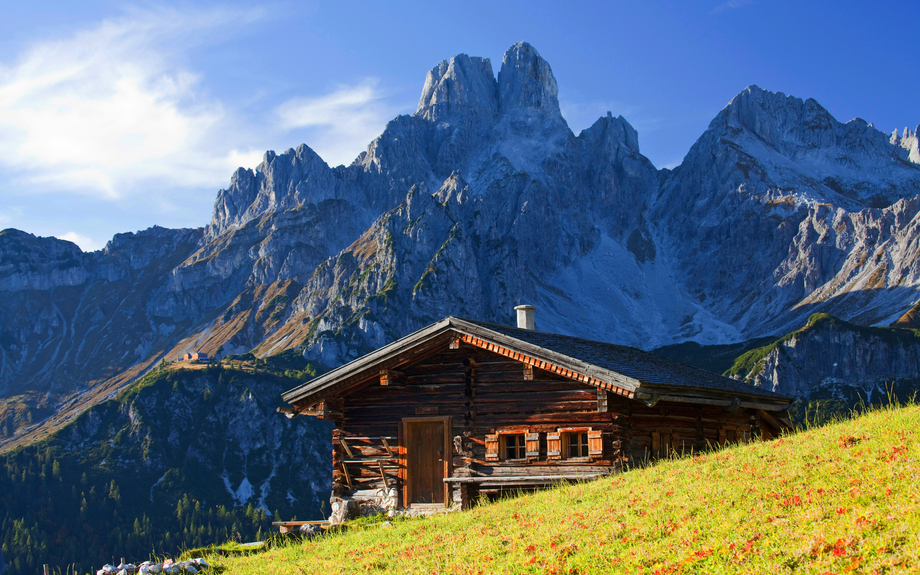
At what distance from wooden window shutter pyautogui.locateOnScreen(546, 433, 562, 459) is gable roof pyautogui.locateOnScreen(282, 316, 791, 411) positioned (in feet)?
6.14

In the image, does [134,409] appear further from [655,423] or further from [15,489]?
[655,423]

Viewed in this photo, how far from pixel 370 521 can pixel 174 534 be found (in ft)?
454

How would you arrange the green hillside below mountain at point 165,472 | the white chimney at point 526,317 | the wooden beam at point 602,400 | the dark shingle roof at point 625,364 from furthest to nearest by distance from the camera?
1. the green hillside below mountain at point 165,472
2. the white chimney at point 526,317
3. the dark shingle roof at point 625,364
4. the wooden beam at point 602,400

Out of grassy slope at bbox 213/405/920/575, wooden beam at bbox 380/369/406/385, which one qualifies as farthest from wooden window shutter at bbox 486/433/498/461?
grassy slope at bbox 213/405/920/575

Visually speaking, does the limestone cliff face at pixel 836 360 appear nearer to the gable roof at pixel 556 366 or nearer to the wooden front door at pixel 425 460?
the gable roof at pixel 556 366

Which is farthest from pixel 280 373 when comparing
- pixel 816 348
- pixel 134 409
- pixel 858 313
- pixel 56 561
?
pixel 858 313

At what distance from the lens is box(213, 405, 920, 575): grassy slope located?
8.69 m

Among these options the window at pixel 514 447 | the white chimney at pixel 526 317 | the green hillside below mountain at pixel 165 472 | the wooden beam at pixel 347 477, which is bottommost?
the green hillside below mountain at pixel 165 472

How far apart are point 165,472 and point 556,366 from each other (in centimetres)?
16391

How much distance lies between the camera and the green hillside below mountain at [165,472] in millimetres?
140375

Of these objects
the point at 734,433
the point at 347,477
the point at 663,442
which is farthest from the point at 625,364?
the point at 347,477

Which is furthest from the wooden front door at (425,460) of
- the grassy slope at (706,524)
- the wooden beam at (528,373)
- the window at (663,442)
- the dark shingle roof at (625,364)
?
the window at (663,442)

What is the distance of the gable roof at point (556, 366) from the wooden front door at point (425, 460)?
1897mm

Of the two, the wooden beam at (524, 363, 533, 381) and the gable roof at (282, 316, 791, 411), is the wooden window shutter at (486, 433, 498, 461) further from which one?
the gable roof at (282, 316, 791, 411)
